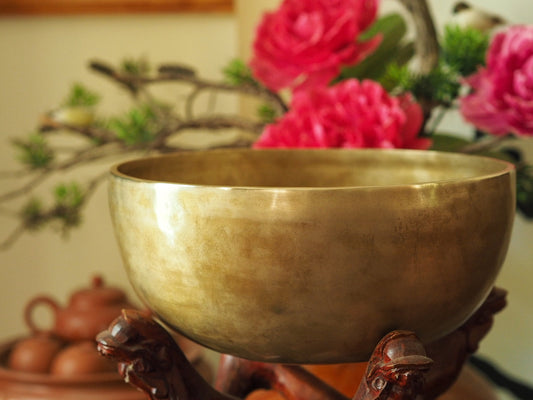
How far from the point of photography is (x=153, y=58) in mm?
1199

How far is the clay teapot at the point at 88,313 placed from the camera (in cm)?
83

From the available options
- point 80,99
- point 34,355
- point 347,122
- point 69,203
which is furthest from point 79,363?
point 347,122

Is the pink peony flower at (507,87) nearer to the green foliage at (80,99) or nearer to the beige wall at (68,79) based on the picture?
the green foliage at (80,99)

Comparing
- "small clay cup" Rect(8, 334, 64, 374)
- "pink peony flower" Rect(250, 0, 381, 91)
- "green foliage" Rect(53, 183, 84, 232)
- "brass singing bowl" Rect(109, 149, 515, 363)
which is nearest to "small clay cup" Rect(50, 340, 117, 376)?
"small clay cup" Rect(8, 334, 64, 374)

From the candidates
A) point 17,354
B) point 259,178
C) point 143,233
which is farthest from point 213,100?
point 143,233

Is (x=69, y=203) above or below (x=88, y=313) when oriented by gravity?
above

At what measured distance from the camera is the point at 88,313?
0.83 meters

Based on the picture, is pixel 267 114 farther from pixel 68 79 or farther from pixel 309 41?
pixel 68 79

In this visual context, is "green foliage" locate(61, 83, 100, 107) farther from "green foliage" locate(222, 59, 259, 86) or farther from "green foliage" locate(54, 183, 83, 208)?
"green foliage" locate(222, 59, 259, 86)

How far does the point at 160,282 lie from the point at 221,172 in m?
0.13

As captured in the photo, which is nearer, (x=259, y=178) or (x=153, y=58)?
(x=259, y=178)

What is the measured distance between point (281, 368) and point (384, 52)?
0.38 meters

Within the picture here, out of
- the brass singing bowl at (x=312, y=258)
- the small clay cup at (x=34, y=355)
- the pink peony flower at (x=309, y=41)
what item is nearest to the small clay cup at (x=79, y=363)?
the small clay cup at (x=34, y=355)

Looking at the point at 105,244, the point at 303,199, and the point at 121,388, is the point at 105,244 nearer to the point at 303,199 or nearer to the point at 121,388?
the point at 121,388
